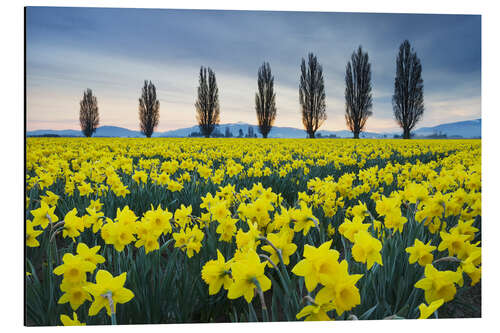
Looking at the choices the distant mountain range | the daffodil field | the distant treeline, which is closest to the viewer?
the daffodil field

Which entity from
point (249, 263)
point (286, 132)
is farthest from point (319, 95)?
point (249, 263)

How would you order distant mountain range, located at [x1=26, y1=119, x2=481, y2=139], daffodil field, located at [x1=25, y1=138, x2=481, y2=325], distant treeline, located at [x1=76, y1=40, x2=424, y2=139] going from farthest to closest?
1. distant treeline, located at [x1=76, y1=40, x2=424, y2=139]
2. distant mountain range, located at [x1=26, y1=119, x2=481, y2=139]
3. daffodil field, located at [x1=25, y1=138, x2=481, y2=325]

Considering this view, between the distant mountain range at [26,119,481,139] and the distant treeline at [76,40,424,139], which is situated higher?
the distant treeline at [76,40,424,139]

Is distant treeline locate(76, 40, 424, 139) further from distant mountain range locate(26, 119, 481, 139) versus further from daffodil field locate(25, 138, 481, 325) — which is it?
daffodil field locate(25, 138, 481, 325)

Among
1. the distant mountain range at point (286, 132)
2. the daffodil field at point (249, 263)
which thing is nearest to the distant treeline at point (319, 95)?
the distant mountain range at point (286, 132)

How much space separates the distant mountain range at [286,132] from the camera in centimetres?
255

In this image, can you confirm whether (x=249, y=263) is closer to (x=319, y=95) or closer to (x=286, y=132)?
(x=319, y=95)

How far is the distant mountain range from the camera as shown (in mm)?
2547

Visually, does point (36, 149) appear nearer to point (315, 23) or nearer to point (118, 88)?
point (118, 88)

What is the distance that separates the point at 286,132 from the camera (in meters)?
3.31

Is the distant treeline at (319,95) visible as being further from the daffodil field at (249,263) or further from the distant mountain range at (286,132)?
the daffodil field at (249,263)

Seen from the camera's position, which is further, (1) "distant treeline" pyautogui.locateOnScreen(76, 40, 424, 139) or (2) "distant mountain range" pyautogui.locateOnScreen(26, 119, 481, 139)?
(1) "distant treeline" pyautogui.locateOnScreen(76, 40, 424, 139)

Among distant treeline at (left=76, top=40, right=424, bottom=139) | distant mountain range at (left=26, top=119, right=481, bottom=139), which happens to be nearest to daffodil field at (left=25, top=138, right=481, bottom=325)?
distant mountain range at (left=26, top=119, right=481, bottom=139)
